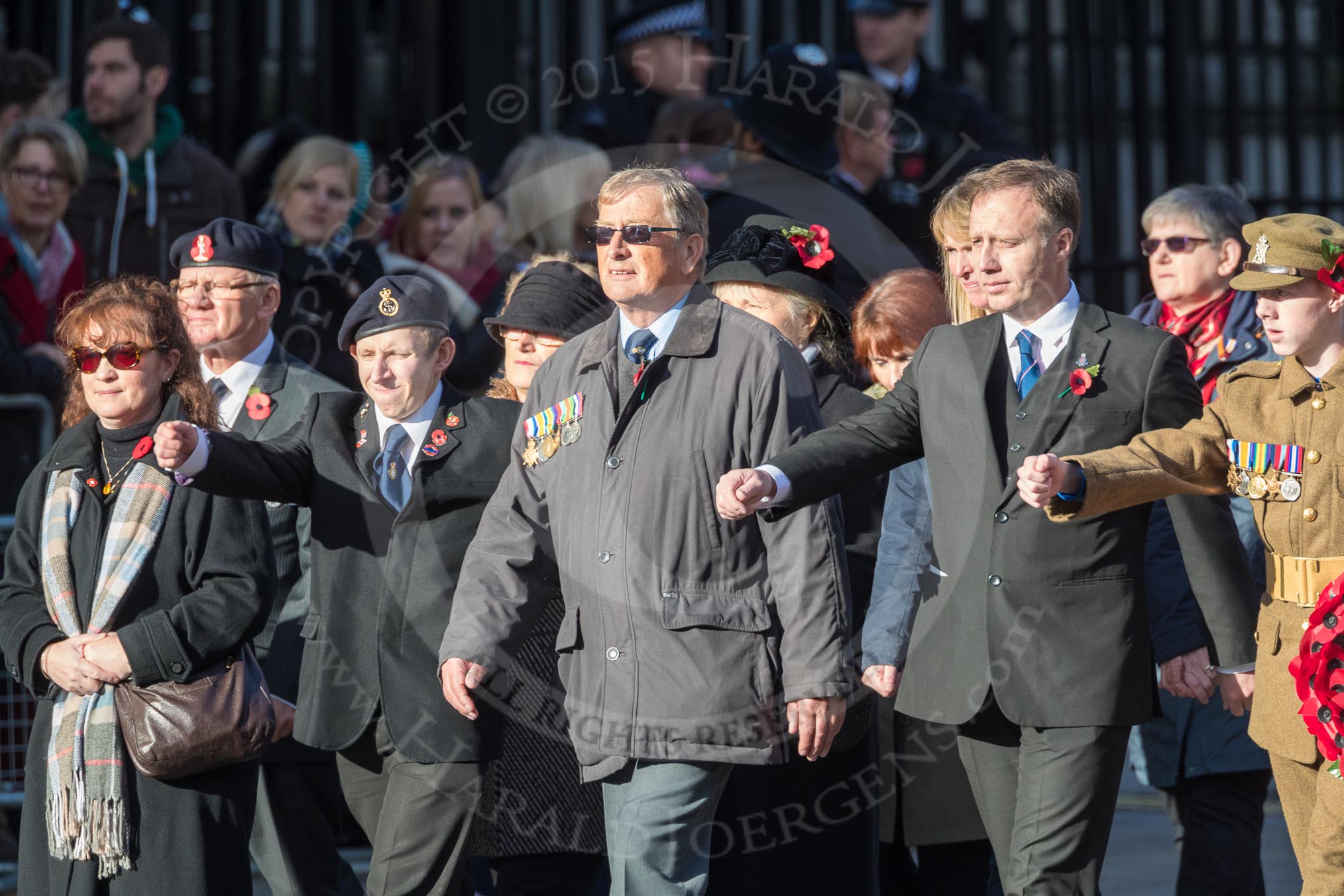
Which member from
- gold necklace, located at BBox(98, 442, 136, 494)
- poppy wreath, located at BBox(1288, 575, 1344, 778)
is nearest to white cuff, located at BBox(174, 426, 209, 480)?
gold necklace, located at BBox(98, 442, 136, 494)

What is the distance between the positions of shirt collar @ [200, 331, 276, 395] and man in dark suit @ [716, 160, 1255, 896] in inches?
71.0

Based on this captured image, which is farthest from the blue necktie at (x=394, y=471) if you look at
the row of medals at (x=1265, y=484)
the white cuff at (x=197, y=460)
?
the row of medals at (x=1265, y=484)

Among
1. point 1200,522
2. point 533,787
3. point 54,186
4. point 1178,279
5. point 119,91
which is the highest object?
point 119,91

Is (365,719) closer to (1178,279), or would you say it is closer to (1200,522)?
(1200,522)

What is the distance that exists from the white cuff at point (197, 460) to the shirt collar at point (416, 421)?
0.47 m

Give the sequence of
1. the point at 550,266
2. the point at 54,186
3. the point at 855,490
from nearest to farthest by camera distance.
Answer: the point at 855,490, the point at 550,266, the point at 54,186

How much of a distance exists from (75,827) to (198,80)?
17.8ft

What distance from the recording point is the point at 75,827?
3.80 meters

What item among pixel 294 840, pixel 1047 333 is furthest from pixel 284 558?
pixel 1047 333

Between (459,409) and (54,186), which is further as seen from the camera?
(54,186)

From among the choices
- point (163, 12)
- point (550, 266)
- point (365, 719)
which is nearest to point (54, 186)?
point (163, 12)

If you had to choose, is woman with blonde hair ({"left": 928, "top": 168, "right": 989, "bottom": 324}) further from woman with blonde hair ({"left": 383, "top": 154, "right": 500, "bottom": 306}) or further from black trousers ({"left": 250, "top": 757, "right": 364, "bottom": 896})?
woman with blonde hair ({"left": 383, "top": 154, "right": 500, "bottom": 306})

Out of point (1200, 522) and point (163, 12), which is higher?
point (163, 12)

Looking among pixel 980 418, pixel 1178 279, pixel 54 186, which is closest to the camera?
pixel 980 418
